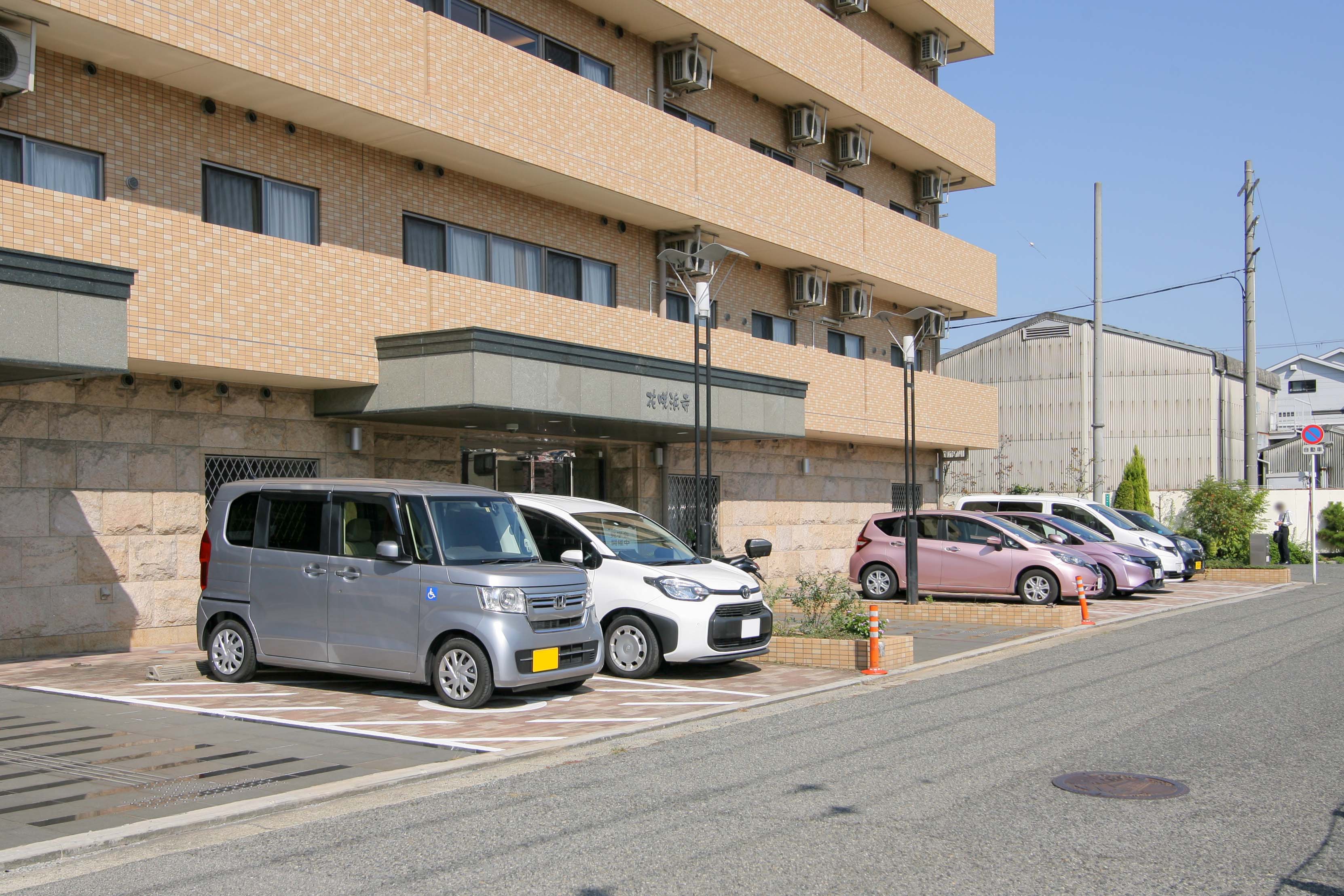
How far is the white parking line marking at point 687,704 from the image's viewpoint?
10.8 m

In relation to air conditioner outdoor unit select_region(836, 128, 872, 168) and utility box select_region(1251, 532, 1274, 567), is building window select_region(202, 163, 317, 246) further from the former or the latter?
utility box select_region(1251, 532, 1274, 567)

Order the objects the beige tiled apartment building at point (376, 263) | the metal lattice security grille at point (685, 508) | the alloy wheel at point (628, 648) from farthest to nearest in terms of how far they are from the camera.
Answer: the metal lattice security grille at point (685, 508), the beige tiled apartment building at point (376, 263), the alloy wheel at point (628, 648)

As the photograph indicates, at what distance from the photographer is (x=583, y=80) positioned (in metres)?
18.3

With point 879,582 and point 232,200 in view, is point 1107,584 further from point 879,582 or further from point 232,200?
point 232,200

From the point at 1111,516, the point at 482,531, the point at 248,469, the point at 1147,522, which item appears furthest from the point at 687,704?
the point at 1147,522

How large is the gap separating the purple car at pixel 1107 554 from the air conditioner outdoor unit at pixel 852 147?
349 inches

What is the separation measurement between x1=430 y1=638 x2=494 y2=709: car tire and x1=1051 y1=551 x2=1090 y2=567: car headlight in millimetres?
12884

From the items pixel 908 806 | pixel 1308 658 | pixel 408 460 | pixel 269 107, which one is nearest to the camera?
pixel 908 806

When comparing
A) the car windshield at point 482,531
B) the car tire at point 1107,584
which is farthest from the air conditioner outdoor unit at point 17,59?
the car tire at point 1107,584

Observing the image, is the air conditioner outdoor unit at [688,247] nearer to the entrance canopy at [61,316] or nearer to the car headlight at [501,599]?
the entrance canopy at [61,316]

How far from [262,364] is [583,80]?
23.1ft

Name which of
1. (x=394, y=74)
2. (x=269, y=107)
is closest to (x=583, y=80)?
(x=394, y=74)

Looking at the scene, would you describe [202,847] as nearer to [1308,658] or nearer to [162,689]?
[162,689]

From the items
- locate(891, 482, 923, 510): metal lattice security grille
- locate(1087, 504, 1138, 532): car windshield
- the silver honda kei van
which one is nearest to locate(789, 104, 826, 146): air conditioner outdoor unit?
locate(891, 482, 923, 510): metal lattice security grille
